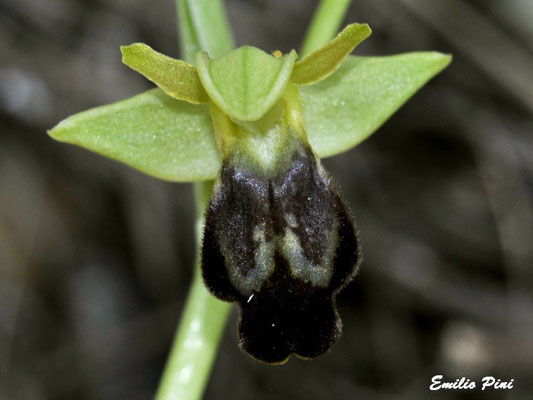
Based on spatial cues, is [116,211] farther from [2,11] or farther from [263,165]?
[263,165]

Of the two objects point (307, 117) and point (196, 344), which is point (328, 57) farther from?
point (196, 344)

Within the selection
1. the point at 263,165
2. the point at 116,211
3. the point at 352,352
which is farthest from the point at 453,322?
the point at 263,165
